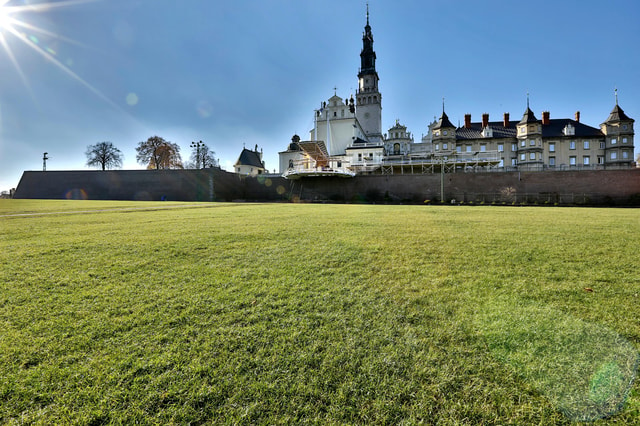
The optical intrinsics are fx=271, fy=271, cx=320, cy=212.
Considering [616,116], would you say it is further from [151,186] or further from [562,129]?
[151,186]

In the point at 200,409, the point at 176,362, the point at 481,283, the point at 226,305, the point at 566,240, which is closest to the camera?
the point at 200,409

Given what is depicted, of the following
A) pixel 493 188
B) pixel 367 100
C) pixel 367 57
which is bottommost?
pixel 493 188

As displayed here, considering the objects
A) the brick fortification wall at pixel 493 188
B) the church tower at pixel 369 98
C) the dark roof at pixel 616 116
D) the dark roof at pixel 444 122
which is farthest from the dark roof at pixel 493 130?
the brick fortification wall at pixel 493 188

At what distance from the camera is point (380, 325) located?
7.80 feet

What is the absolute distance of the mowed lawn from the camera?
5.12 feet

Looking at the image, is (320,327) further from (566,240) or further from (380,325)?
(566,240)

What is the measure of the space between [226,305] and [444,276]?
2673mm

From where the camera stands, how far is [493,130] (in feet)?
144

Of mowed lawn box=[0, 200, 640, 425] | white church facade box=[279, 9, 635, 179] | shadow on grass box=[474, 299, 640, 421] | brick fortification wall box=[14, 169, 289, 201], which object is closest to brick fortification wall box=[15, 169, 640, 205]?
brick fortification wall box=[14, 169, 289, 201]

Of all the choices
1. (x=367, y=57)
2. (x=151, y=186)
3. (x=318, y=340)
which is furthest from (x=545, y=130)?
(x=151, y=186)

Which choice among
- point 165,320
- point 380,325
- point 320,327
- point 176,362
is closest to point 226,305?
point 165,320

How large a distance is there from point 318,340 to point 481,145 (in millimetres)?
49858

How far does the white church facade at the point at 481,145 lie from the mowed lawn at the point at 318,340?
29.1 m

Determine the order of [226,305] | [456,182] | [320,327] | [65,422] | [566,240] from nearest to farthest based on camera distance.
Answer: [65,422], [320,327], [226,305], [566,240], [456,182]
